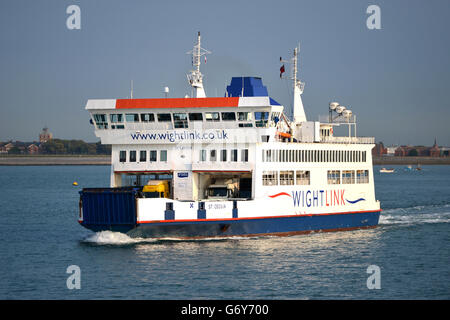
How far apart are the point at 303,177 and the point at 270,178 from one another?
130 inches

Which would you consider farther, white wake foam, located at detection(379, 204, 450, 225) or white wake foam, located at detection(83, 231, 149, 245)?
white wake foam, located at detection(379, 204, 450, 225)

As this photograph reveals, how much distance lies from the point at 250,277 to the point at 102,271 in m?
6.35

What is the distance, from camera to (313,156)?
4009cm

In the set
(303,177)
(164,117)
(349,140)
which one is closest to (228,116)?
(164,117)

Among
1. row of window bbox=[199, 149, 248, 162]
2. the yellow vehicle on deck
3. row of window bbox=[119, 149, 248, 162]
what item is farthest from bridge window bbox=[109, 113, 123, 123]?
row of window bbox=[199, 149, 248, 162]

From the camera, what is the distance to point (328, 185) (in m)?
40.8

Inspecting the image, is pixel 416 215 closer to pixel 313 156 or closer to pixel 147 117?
pixel 313 156

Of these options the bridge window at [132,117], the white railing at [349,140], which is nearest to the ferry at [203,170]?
the bridge window at [132,117]

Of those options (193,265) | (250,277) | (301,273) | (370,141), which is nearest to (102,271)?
(193,265)

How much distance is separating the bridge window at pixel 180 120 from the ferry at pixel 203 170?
54mm

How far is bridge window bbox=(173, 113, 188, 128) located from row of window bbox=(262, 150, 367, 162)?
4.54 m

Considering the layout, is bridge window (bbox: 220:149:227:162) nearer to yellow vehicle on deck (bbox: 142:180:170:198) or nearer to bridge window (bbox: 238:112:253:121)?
bridge window (bbox: 238:112:253:121)

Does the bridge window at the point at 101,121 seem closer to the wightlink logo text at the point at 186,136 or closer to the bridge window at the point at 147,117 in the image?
the bridge window at the point at 147,117

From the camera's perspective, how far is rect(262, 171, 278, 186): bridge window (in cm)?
3653
